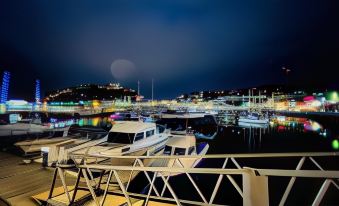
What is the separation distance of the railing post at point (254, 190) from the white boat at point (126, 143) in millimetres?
8900

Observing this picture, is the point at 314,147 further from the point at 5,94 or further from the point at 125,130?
the point at 5,94

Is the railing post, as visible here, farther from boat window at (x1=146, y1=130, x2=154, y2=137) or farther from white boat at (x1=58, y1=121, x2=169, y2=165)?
boat window at (x1=146, y1=130, x2=154, y2=137)

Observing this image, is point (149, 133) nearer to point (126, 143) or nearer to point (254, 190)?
point (126, 143)

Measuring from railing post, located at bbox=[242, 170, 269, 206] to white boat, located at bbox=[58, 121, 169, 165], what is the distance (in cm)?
890

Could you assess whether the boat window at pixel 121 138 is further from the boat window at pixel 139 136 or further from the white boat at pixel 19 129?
the white boat at pixel 19 129

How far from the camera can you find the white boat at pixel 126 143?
1082 centimetres

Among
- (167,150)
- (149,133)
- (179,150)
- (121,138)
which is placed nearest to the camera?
(121,138)

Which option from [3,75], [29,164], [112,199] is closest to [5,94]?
[3,75]

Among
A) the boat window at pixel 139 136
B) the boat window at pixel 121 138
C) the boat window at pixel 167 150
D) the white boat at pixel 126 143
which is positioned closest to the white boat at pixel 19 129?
the boat window at pixel 121 138

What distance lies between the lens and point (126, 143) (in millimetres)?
12297

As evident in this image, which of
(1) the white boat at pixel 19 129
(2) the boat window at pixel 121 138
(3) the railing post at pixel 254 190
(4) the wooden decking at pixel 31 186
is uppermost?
(3) the railing post at pixel 254 190

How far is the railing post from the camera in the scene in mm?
2496

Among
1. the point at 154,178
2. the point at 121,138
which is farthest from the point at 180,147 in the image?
the point at 154,178

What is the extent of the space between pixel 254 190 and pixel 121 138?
11.1 m
